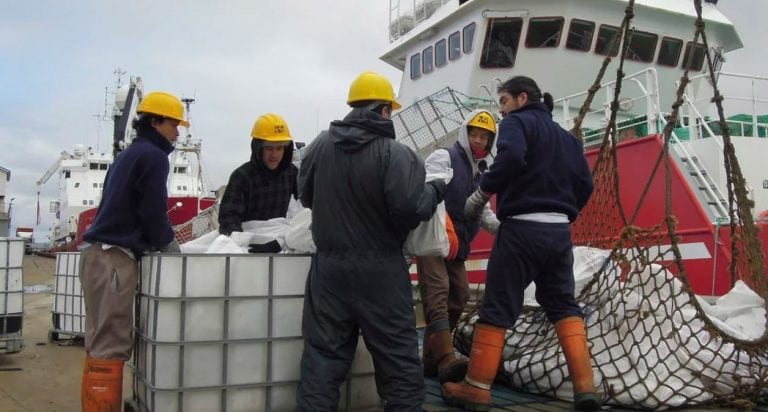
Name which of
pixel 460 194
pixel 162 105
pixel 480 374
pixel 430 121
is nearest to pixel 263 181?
pixel 162 105

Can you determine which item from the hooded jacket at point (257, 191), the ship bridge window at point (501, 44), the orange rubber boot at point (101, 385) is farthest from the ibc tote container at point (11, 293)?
the ship bridge window at point (501, 44)

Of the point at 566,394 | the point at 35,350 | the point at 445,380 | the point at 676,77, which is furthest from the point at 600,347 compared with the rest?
the point at 676,77

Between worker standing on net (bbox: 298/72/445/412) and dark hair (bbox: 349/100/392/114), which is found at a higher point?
dark hair (bbox: 349/100/392/114)

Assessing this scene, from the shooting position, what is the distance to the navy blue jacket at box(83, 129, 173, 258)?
3021 mm

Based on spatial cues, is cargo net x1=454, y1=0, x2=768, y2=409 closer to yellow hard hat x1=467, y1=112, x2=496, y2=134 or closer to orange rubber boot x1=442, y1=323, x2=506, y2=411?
orange rubber boot x1=442, y1=323, x2=506, y2=411

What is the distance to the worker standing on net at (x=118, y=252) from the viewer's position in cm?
294

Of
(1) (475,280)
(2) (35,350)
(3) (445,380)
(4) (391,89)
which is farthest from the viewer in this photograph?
(1) (475,280)

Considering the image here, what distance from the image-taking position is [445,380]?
3518 mm

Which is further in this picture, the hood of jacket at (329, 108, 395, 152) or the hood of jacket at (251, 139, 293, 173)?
the hood of jacket at (251, 139, 293, 173)

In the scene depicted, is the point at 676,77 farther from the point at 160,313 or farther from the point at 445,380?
the point at 160,313

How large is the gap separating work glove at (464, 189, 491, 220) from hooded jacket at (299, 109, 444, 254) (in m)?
0.66

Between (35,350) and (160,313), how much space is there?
14.5 feet

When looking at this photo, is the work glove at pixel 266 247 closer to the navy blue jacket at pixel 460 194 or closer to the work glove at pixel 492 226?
the navy blue jacket at pixel 460 194

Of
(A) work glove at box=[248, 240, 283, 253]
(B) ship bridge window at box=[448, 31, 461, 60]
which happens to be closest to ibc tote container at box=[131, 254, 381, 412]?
(A) work glove at box=[248, 240, 283, 253]
